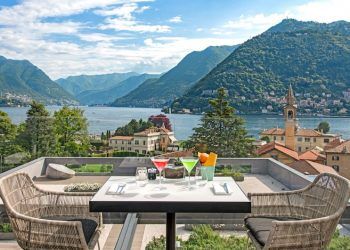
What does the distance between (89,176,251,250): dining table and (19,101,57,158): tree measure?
625 centimetres

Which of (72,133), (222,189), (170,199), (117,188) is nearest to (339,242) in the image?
(222,189)

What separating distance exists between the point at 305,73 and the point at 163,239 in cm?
4108

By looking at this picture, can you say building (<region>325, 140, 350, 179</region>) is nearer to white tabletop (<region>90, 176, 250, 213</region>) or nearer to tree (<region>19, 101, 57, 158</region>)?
white tabletop (<region>90, 176, 250, 213</region>)

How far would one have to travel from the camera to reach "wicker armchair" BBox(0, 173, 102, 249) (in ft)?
6.45

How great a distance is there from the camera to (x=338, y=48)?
46.8m

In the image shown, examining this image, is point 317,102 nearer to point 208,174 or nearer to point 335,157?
point 335,157

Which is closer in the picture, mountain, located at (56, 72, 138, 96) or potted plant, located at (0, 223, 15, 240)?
potted plant, located at (0, 223, 15, 240)

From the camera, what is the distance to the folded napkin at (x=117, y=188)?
208 cm

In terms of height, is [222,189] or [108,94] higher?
[222,189]

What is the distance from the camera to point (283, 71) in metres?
41.9

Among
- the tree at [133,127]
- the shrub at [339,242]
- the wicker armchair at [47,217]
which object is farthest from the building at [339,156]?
the wicker armchair at [47,217]

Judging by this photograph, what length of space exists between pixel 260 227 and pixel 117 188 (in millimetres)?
828

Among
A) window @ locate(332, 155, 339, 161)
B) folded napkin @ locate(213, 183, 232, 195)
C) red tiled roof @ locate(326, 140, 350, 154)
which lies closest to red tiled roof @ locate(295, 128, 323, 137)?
red tiled roof @ locate(326, 140, 350, 154)

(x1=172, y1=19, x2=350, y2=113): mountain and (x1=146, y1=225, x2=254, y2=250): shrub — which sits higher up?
(x1=172, y1=19, x2=350, y2=113): mountain
